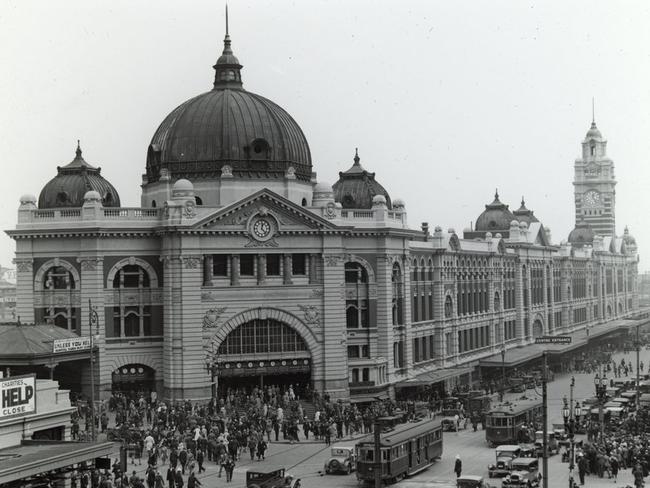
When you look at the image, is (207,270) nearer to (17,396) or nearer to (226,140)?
(226,140)

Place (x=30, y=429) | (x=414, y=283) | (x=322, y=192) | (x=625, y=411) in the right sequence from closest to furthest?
(x=30, y=429)
(x=625, y=411)
(x=322, y=192)
(x=414, y=283)

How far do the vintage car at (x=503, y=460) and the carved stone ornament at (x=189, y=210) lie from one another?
92.8ft

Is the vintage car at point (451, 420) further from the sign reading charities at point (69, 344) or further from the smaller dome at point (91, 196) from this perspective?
the smaller dome at point (91, 196)

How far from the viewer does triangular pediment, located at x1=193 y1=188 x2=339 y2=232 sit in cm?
7106

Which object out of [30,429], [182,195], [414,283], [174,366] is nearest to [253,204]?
[182,195]

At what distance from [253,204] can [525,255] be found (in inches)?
2052

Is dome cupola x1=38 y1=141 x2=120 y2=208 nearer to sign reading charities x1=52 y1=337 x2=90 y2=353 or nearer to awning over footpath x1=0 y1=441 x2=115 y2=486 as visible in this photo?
sign reading charities x1=52 y1=337 x2=90 y2=353

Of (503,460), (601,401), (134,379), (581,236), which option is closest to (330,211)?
(134,379)

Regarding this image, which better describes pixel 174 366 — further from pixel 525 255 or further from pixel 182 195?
pixel 525 255

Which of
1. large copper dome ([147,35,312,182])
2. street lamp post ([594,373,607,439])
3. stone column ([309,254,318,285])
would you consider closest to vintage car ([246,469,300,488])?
street lamp post ([594,373,607,439])

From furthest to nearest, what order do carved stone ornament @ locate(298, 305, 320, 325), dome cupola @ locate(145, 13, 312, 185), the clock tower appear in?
1. the clock tower
2. dome cupola @ locate(145, 13, 312, 185)
3. carved stone ornament @ locate(298, 305, 320, 325)

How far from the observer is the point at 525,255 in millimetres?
116688

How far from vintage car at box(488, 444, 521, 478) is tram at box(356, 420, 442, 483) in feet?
10.9

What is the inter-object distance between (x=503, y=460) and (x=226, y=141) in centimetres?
3474
